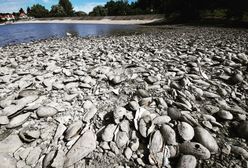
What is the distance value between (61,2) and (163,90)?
88661mm

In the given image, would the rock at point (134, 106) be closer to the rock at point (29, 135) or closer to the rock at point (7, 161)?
the rock at point (29, 135)

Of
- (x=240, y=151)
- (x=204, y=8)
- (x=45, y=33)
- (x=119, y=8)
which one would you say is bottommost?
(x=45, y=33)

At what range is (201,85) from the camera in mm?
2773

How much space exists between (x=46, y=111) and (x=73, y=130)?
0.52 meters

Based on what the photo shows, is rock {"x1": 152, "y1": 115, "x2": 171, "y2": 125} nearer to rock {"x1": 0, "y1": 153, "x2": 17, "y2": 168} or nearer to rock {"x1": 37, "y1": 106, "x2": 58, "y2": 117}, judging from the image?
rock {"x1": 37, "y1": 106, "x2": 58, "y2": 117}

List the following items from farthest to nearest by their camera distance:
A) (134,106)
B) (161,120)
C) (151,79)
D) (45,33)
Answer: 1. (45,33)
2. (151,79)
3. (134,106)
4. (161,120)

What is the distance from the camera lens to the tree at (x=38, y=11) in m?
78.0

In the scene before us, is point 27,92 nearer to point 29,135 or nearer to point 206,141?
point 29,135

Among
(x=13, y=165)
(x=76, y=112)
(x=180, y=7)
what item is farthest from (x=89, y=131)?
(x=180, y=7)

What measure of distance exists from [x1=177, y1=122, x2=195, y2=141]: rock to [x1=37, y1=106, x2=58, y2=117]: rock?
146cm

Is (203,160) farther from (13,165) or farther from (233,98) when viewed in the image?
(13,165)

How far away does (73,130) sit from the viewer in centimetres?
176

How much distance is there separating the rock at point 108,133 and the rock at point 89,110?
0.32 meters

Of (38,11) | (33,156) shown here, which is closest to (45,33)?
(33,156)
